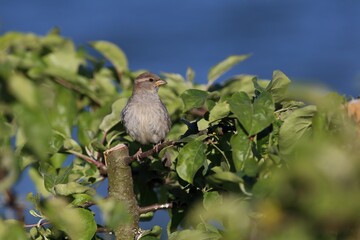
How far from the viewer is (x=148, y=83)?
6.73 metres

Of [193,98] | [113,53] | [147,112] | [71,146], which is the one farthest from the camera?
[113,53]

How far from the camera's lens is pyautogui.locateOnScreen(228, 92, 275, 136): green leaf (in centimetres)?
308

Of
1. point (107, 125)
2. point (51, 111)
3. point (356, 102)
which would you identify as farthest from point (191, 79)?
point (356, 102)

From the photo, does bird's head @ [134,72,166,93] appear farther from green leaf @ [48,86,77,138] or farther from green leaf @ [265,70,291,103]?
green leaf @ [265,70,291,103]

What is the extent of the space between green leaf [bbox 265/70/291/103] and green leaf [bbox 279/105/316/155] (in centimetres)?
49

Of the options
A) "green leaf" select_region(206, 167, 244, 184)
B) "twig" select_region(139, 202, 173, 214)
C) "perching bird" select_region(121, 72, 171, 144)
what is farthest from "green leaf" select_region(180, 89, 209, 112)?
"perching bird" select_region(121, 72, 171, 144)

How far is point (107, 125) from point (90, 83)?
65.4 inches

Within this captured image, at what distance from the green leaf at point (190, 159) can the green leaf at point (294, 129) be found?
52 cm

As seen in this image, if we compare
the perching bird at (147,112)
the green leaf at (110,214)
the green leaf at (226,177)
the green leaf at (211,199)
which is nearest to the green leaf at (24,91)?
the green leaf at (110,214)

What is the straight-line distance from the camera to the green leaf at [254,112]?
308 cm

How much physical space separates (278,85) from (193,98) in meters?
0.46

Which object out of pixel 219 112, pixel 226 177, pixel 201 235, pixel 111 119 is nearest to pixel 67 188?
pixel 219 112

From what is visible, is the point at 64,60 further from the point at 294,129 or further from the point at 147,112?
the point at 294,129

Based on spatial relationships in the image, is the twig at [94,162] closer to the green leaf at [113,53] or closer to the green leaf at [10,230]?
the green leaf at [113,53]
